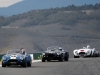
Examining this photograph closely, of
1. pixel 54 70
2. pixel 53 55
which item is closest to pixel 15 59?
pixel 54 70

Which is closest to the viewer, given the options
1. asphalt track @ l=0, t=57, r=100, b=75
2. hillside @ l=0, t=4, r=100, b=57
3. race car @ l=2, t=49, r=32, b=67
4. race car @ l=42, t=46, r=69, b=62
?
asphalt track @ l=0, t=57, r=100, b=75

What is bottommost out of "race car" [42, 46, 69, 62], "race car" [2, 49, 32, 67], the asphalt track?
the asphalt track

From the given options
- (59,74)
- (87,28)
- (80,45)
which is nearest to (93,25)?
(87,28)

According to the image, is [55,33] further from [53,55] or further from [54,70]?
[54,70]

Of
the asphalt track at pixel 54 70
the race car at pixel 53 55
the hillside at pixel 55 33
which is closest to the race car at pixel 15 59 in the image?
the asphalt track at pixel 54 70

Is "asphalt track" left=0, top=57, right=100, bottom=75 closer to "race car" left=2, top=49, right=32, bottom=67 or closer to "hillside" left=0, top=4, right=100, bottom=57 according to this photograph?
"race car" left=2, top=49, right=32, bottom=67

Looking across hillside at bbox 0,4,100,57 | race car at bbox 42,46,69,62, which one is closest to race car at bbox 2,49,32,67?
race car at bbox 42,46,69,62

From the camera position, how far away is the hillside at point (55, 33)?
10801 centimetres

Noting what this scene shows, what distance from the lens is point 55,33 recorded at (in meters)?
139

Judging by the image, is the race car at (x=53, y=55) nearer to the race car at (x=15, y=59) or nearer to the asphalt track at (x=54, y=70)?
the asphalt track at (x=54, y=70)

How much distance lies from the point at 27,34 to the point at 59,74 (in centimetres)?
9892

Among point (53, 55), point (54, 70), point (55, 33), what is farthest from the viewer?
point (55, 33)

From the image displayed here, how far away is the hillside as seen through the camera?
108006mm

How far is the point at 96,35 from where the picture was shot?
477 feet
